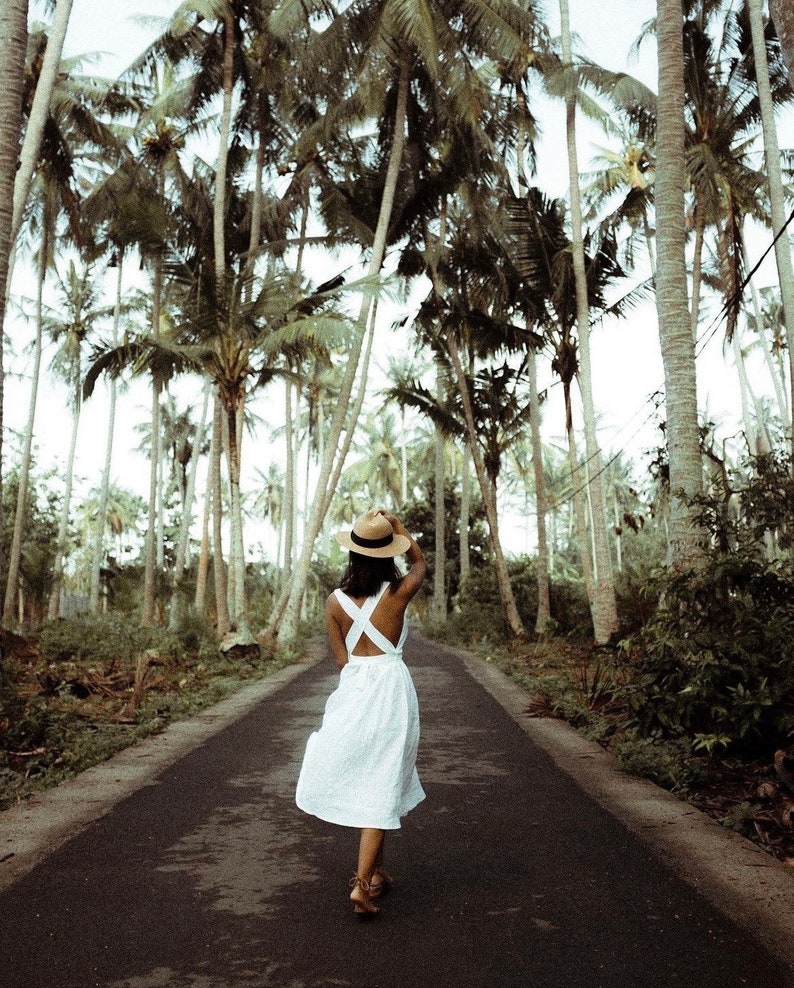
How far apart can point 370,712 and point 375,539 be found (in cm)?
77

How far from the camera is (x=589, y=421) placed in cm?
1803

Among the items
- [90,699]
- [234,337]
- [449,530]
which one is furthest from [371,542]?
[449,530]

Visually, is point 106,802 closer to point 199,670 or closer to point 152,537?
point 199,670

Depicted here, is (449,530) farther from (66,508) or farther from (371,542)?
(371,542)

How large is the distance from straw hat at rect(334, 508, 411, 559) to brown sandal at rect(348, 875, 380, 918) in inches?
54.3

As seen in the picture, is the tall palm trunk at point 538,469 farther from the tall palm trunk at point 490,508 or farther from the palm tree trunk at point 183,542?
the palm tree trunk at point 183,542

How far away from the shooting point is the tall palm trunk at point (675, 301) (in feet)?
29.7

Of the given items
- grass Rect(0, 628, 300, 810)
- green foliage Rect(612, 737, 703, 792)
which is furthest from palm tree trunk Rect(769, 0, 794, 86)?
grass Rect(0, 628, 300, 810)

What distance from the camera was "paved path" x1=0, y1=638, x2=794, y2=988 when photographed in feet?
10.9

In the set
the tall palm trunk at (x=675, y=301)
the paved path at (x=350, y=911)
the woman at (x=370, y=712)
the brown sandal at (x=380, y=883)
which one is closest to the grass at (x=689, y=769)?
the paved path at (x=350, y=911)

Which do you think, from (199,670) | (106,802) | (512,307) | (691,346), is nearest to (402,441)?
(512,307)

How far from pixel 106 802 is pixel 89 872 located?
5.31 feet

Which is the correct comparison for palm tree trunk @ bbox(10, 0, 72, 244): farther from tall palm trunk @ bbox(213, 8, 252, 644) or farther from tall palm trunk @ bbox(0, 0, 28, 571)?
tall palm trunk @ bbox(0, 0, 28, 571)

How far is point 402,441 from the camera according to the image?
5238cm
